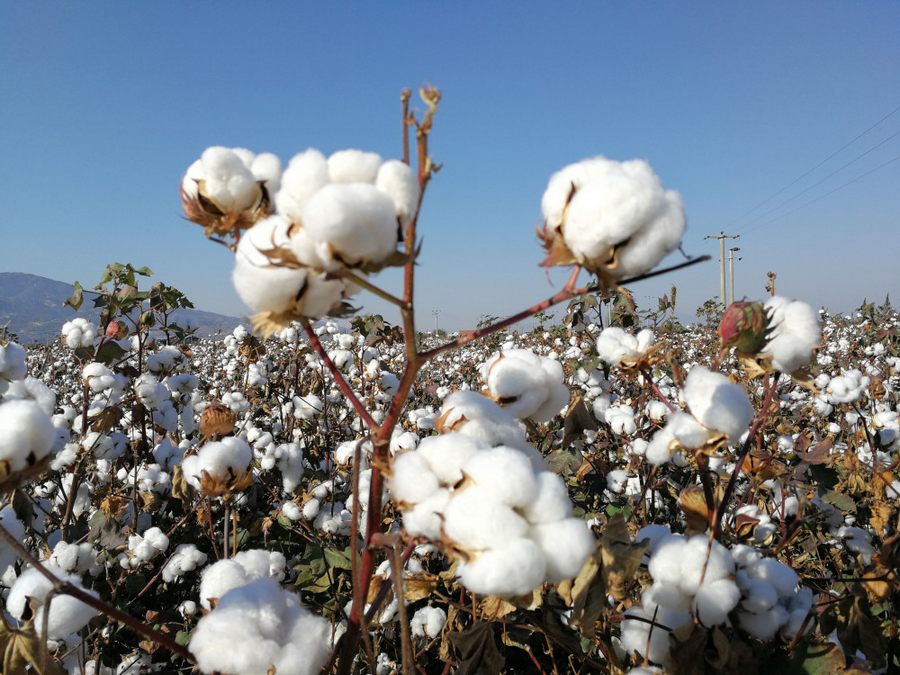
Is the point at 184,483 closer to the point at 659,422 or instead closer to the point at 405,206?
the point at 405,206

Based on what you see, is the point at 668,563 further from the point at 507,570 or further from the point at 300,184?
the point at 300,184

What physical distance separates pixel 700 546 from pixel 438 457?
2.06ft

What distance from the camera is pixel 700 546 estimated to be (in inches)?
42.4

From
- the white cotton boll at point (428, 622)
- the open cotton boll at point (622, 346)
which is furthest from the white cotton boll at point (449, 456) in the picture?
the white cotton boll at point (428, 622)

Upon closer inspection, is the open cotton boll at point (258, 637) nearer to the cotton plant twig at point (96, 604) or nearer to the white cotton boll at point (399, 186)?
the cotton plant twig at point (96, 604)

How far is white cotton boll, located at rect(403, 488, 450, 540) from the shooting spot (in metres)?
0.73

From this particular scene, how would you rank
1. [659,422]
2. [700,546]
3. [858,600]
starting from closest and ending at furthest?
[700,546], [858,600], [659,422]

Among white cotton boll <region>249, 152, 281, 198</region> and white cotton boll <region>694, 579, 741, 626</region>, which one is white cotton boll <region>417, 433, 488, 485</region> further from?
white cotton boll <region>694, 579, 741, 626</region>

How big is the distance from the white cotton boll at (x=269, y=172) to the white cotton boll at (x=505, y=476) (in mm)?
555

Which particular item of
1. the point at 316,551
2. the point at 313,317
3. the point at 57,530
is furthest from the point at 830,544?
the point at 57,530

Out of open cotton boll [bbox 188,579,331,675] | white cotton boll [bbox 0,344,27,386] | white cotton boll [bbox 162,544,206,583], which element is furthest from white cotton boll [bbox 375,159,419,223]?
white cotton boll [bbox 162,544,206,583]

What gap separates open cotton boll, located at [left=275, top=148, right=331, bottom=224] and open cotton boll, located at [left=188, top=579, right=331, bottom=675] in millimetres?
607

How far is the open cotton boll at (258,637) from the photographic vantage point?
83 centimetres

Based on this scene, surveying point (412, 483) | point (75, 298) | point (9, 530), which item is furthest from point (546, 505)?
point (75, 298)
